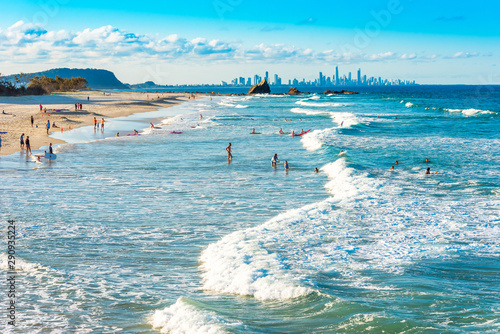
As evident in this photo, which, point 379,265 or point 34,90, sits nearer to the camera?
point 379,265

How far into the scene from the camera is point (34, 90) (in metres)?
118

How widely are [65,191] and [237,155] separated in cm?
1448

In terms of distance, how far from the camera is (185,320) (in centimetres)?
923

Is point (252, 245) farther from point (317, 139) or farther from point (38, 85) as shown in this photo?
point (38, 85)

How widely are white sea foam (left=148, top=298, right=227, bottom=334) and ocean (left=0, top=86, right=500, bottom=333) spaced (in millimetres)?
31

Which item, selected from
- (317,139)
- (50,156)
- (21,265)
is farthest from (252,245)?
(317,139)

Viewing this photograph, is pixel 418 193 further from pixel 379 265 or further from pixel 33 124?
pixel 33 124

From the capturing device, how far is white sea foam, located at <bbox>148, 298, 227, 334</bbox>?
8922 mm

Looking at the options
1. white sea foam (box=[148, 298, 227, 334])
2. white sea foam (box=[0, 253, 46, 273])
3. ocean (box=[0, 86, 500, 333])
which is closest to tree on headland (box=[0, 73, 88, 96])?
ocean (box=[0, 86, 500, 333])

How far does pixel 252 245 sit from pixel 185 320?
4.91 m

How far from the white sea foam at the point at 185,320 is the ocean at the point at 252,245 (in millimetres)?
31

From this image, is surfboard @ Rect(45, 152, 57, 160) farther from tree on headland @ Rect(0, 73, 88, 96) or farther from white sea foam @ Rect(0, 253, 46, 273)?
tree on headland @ Rect(0, 73, 88, 96)

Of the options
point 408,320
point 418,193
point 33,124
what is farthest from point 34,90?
point 408,320

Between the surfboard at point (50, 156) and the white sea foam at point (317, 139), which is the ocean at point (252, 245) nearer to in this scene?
the surfboard at point (50, 156)
